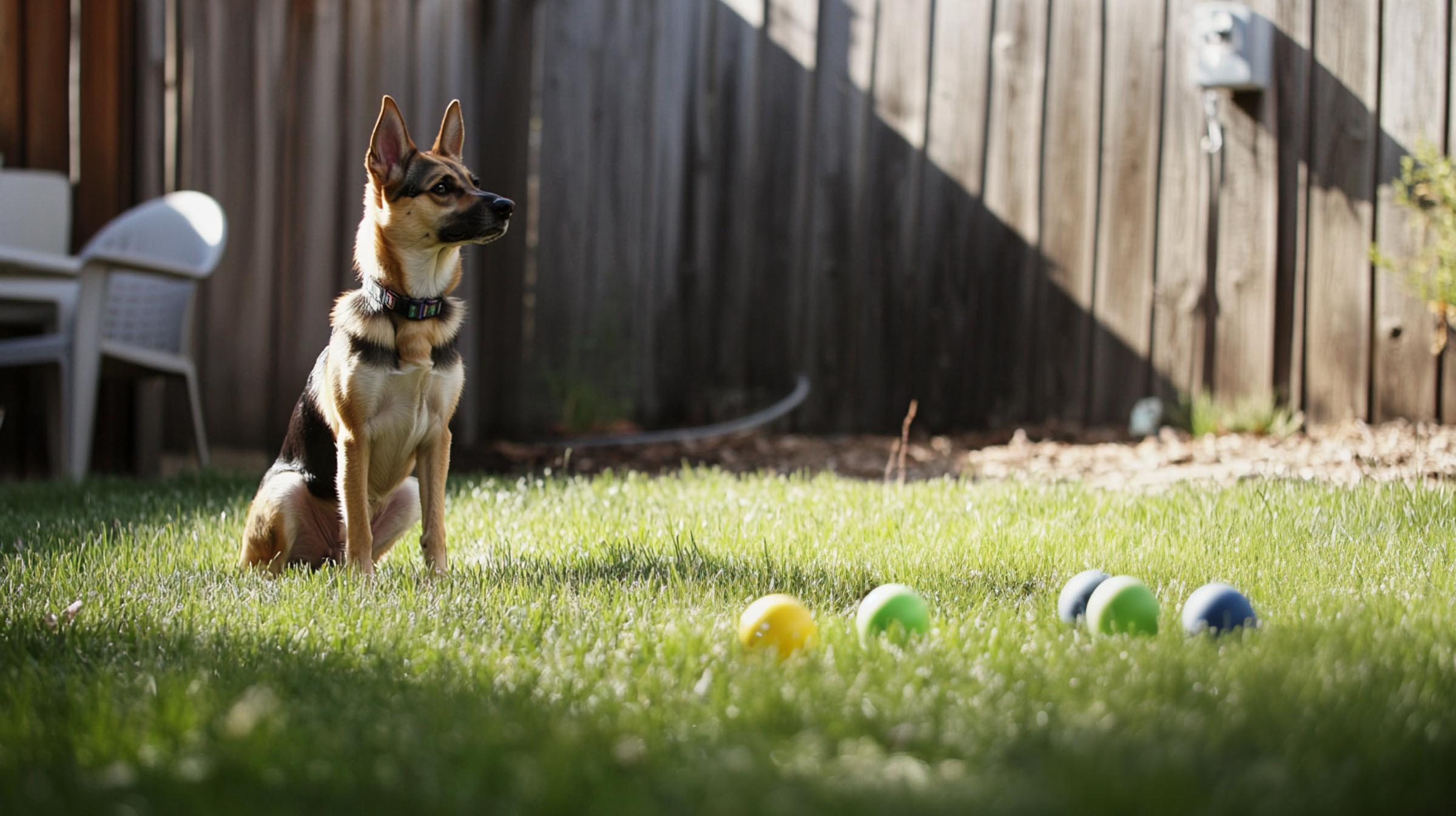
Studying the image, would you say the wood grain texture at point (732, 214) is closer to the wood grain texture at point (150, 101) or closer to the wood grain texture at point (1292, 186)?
the wood grain texture at point (1292, 186)

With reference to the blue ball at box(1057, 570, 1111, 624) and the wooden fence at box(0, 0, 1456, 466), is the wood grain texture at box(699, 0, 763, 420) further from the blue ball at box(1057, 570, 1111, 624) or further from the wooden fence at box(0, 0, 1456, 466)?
the blue ball at box(1057, 570, 1111, 624)

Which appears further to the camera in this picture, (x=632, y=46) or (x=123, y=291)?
(x=632, y=46)

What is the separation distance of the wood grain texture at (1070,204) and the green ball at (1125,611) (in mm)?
4228

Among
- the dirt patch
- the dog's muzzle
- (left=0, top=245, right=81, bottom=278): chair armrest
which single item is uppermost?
the dog's muzzle

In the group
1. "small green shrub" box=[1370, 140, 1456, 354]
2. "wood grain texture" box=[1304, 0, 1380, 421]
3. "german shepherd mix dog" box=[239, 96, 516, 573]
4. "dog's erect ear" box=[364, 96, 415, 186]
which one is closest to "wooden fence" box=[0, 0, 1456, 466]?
"wood grain texture" box=[1304, 0, 1380, 421]

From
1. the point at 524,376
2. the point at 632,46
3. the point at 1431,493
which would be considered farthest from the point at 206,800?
the point at 632,46

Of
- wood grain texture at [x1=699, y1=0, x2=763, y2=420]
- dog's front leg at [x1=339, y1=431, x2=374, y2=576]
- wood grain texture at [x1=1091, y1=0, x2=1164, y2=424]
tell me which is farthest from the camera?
wood grain texture at [x1=699, y1=0, x2=763, y2=420]

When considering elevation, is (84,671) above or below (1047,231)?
below

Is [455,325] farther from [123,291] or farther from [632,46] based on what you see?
[632,46]

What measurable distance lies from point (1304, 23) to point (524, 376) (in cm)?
451

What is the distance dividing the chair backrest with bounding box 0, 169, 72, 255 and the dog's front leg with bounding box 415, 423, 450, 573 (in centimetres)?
367

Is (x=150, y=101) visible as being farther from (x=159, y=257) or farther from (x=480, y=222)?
(x=480, y=222)

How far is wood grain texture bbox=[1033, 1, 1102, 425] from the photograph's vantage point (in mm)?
6676

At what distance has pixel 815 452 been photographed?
662 centimetres
